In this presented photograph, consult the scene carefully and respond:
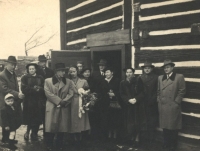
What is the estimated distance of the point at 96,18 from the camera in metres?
8.26

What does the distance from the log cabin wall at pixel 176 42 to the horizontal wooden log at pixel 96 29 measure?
2.30 feet

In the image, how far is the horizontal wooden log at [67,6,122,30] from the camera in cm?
735

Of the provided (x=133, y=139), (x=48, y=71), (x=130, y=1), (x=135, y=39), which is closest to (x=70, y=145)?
(x=133, y=139)

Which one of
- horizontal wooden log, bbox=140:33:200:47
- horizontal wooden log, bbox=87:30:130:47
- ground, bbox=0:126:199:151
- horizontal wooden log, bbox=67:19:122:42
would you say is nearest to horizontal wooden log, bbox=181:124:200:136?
ground, bbox=0:126:199:151

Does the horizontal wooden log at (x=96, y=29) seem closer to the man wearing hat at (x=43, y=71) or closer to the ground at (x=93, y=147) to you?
the man wearing hat at (x=43, y=71)

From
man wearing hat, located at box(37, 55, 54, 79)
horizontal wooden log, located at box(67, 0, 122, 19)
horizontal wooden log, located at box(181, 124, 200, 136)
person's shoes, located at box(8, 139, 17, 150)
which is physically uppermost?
horizontal wooden log, located at box(67, 0, 122, 19)

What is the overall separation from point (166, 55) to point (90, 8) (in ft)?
11.1

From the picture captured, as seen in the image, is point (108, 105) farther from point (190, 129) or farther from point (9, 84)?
point (9, 84)

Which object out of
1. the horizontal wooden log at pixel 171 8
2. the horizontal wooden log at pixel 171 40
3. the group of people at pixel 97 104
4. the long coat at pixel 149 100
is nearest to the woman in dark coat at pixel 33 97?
the group of people at pixel 97 104

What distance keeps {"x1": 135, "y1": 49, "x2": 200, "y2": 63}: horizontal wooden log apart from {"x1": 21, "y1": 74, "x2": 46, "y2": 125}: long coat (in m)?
2.53

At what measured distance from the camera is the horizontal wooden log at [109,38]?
6914 mm

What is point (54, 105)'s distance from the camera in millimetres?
5500

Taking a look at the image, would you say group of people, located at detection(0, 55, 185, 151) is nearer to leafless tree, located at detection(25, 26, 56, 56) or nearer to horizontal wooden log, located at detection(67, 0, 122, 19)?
horizontal wooden log, located at detection(67, 0, 122, 19)

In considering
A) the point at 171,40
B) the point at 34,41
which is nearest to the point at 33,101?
the point at 171,40
